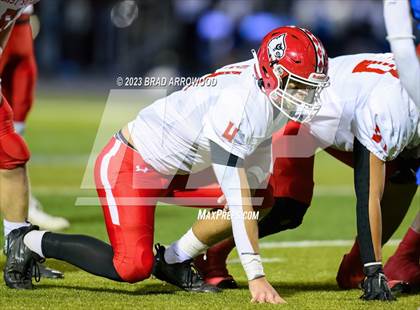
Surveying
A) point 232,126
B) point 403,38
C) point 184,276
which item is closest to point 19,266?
point 184,276

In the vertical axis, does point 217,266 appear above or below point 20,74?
below

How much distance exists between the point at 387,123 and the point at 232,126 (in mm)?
600

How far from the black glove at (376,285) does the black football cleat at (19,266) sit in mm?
1333

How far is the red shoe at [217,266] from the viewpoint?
4410mm

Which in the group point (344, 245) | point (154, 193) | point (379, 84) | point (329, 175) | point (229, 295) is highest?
point (379, 84)

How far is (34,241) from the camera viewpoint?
13.8 ft

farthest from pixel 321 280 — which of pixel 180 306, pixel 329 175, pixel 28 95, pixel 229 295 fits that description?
pixel 329 175

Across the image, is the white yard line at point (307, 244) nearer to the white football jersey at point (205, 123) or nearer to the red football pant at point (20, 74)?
the white football jersey at point (205, 123)

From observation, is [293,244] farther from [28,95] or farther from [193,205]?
[28,95]

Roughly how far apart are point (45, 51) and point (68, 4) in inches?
42.0

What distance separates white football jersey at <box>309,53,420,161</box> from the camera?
3.93 metres

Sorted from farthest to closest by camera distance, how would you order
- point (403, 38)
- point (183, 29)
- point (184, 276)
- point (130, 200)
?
point (183, 29), point (184, 276), point (130, 200), point (403, 38)

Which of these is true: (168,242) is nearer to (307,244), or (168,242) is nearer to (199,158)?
(307,244)

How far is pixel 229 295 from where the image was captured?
418 cm
